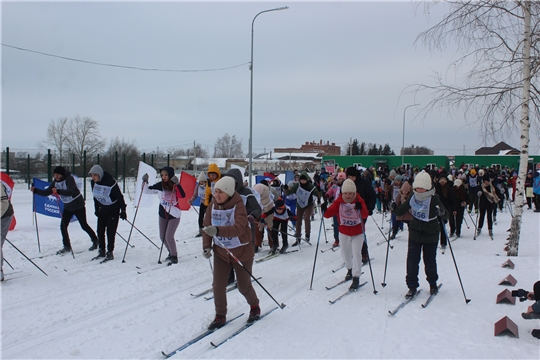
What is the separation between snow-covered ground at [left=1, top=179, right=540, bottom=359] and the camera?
4.52 meters

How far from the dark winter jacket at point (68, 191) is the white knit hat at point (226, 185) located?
5.21 m

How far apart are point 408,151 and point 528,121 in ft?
352

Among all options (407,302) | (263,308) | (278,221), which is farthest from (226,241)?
(278,221)

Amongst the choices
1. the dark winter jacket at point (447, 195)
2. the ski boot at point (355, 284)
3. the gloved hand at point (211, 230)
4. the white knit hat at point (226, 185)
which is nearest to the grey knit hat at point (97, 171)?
the white knit hat at point (226, 185)

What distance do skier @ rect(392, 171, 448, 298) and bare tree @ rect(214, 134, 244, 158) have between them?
82.0 meters

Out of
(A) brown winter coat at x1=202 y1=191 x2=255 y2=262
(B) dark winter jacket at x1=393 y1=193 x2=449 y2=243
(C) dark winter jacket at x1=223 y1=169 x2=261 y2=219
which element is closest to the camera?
(A) brown winter coat at x1=202 y1=191 x2=255 y2=262

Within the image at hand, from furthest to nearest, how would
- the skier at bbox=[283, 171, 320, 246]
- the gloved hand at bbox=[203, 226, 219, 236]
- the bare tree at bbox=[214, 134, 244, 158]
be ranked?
the bare tree at bbox=[214, 134, 244, 158] < the skier at bbox=[283, 171, 320, 246] < the gloved hand at bbox=[203, 226, 219, 236]

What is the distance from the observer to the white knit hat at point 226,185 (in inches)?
196

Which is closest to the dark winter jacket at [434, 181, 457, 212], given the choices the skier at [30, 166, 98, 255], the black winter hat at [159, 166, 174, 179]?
the black winter hat at [159, 166, 174, 179]

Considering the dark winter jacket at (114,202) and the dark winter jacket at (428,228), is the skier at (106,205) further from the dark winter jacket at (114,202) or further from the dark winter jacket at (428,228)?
the dark winter jacket at (428,228)

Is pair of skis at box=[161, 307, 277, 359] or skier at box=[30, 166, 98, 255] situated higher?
skier at box=[30, 166, 98, 255]

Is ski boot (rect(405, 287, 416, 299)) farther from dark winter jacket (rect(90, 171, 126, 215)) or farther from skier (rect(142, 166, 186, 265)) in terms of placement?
dark winter jacket (rect(90, 171, 126, 215))

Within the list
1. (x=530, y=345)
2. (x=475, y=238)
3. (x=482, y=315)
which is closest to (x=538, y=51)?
(x=475, y=238)

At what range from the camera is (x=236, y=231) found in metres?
4.97
